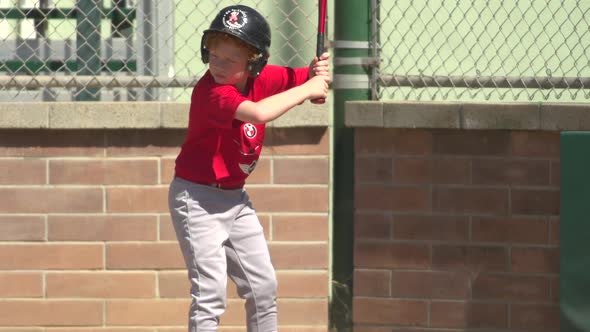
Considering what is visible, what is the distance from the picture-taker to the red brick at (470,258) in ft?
17.8

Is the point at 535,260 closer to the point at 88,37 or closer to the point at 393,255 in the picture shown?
the point at 393,255

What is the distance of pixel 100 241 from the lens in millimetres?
5453

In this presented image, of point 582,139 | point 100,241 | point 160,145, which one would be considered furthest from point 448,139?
point 100,241

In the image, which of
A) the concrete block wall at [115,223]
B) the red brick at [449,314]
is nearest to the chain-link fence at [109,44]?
the concrete block wall at [115,223]

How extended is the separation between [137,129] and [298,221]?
0.85 m

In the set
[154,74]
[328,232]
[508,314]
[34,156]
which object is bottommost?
[508,314]

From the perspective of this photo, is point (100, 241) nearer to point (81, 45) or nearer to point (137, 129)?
point (137, 129)

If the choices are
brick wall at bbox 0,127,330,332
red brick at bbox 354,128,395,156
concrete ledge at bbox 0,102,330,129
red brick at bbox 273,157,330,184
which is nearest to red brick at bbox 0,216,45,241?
brick wall at bbox 0,127,330,332

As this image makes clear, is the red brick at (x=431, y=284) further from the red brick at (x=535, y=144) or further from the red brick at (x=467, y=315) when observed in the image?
the red brick at (x=535, y=144)

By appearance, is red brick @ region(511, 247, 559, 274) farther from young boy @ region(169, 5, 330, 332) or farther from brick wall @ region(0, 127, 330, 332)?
young boy @ region(169, 5, 330, 332)

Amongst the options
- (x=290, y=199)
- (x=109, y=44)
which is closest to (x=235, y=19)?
(x=290, y=199)

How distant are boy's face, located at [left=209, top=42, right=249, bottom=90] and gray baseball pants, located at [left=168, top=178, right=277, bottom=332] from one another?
0.45 meters

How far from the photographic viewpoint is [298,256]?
5477 mm

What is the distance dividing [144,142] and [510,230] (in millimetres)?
1719
